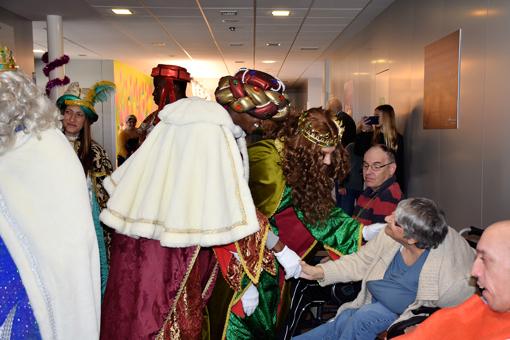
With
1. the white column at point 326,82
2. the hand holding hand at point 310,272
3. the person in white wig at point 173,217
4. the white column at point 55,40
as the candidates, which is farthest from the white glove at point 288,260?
the white column at point 326,82

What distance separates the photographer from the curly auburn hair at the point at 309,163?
2.62 m

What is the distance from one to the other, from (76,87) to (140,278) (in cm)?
234

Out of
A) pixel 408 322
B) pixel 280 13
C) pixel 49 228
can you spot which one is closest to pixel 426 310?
pixel 408 322

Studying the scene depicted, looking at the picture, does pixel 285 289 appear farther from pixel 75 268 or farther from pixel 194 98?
pixel 75 268

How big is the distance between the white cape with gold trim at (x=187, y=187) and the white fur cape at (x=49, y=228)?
1.60 feet

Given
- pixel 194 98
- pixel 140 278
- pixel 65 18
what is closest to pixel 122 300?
pixel 140 278

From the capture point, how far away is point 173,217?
1.98 metres

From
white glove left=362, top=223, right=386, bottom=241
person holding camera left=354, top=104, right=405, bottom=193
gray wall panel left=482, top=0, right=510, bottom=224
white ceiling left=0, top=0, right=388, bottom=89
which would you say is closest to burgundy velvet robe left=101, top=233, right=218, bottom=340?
white glove left=362, top=223, right=386, bottom=241

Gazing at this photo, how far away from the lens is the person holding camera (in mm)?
6051

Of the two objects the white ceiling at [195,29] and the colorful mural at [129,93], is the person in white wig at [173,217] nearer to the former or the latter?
the white ceiling at [195,29]

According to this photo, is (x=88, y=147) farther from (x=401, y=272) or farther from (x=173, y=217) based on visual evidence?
(x=401, y=272)

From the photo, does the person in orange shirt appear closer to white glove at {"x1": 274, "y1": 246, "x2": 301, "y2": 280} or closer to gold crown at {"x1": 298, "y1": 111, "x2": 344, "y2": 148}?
white glove at {"x1": 274, "y1": 246, "x2": 301, "y2": 280}

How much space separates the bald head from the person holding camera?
4487 millimetres

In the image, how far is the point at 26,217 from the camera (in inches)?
57.6
